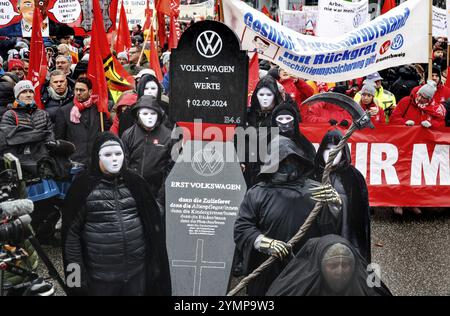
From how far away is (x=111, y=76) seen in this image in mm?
8695

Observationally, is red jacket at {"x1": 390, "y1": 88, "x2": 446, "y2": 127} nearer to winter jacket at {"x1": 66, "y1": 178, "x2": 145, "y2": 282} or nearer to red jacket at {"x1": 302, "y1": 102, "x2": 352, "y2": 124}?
red jacket at {"x1": 302, "y1": 102, "x2": 352, "y2": 124}

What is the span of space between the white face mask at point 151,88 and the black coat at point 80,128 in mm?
1106

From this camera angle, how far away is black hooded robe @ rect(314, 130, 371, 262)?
5.30 metres

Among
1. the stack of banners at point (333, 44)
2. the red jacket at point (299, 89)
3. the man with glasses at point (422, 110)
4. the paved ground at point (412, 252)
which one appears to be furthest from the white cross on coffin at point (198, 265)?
the red jacket at point (299, 89)

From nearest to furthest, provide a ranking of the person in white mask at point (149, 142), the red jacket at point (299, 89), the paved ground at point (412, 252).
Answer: the person in white mask at point (149, 142) < the paved ground at point (412, 252) < the red jacket at point (299, 89)

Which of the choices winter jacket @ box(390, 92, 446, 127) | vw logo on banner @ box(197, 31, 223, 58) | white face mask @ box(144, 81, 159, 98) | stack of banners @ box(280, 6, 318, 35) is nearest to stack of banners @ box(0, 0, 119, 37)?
stack of banners @ box(280, 6, 318, 35)

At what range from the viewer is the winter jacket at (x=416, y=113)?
9164 mm

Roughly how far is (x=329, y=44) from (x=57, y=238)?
351cm

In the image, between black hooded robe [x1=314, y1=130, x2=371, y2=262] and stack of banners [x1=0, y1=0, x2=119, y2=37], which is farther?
stack of banners [x1=0, y1=0, x2=119, y2=37]

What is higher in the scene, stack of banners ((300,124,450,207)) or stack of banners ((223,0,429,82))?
stack of banners ((223,0,429,82))

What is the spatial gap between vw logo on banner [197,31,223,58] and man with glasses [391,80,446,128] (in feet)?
14.3

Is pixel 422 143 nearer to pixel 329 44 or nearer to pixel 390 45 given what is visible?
pixel 390 45

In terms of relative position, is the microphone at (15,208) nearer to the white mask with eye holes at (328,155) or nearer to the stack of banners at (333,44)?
the white mask with eye holes at (328,155)

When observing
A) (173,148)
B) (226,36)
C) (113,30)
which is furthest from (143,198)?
(113,30)
